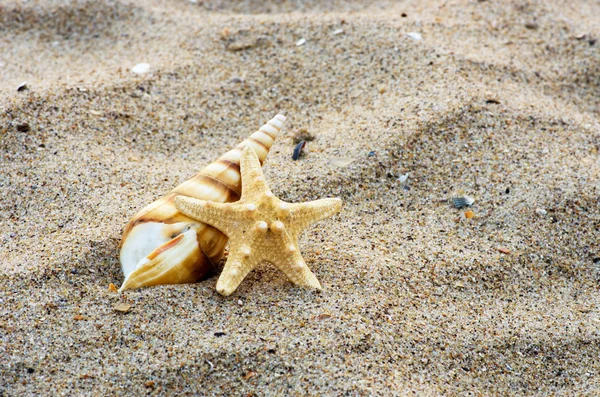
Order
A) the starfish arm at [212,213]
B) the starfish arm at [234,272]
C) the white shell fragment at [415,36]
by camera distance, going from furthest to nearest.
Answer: the white shell fragment at [415,36] < the starfish arm at [212,213] < the starfish arm at [234,272]

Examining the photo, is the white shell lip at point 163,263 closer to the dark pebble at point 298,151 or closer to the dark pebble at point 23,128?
the dark pebble at point 298,151

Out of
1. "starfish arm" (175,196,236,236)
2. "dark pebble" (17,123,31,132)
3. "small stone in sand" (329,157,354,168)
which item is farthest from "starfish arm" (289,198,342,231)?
"dark pebble" (17,123,31,132)

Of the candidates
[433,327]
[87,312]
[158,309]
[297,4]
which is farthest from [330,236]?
[297,4]

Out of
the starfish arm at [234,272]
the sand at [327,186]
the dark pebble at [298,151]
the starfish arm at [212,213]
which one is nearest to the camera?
the sand at [327,186]

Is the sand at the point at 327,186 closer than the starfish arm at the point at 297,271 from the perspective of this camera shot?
Yes

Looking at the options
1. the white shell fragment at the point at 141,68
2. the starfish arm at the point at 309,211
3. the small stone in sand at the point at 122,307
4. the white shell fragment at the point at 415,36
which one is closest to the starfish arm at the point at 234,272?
the starfish arm at the point at 309,211

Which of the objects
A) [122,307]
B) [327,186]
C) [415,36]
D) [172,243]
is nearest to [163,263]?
[172,243]

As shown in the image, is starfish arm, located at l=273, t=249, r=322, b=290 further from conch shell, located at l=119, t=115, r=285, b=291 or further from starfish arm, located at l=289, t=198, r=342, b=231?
conch shell, located at l=119, t=115, r=285, b=291
